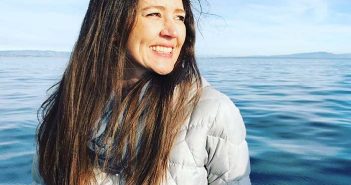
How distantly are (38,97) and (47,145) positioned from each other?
911cm

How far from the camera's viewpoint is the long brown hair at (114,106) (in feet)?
7.73

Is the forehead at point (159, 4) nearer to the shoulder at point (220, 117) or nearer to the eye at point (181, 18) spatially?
the eye at point (181, 18)

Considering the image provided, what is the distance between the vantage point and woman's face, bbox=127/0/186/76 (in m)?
2.31

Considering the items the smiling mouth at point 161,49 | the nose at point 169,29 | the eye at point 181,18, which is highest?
the eye at point 181,18

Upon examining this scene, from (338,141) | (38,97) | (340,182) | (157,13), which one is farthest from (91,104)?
(38,97)

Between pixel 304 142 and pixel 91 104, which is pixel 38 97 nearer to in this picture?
pixel 304 142

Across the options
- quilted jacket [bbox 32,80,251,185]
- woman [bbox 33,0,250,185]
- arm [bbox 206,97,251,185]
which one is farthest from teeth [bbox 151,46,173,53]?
arm [bbox 206,97,251,185]

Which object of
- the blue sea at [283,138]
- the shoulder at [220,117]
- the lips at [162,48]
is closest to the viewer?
the shoulder at [220,117]

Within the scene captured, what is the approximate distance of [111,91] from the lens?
256cm

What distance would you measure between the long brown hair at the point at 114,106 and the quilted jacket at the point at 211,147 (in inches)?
2.3

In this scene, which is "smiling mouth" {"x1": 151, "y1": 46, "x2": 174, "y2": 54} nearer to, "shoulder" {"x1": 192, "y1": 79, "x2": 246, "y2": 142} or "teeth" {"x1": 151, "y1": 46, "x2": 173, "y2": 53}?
"teeth" {"x1": 151, "y1": 46, "x2": 173, "y2": 53}

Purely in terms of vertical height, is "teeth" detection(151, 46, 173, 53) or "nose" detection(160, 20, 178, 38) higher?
"nose" detection(160, 20, 178, 38)

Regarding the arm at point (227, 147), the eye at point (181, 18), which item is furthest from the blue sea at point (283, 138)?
the arm at point (227, 147)

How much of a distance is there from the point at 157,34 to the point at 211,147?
0.69 m
